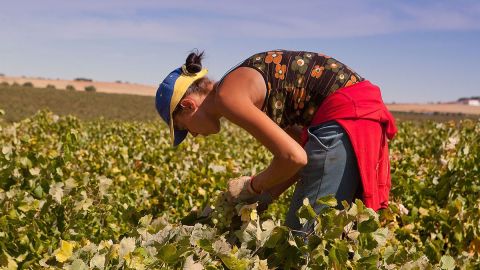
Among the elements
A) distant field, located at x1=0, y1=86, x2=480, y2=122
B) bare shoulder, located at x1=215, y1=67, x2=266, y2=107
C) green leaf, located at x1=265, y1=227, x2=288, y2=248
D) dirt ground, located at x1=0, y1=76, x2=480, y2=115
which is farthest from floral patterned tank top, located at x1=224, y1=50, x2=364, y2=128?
dirt ground, located at x1=0, y1=76, x2=480, y2=115

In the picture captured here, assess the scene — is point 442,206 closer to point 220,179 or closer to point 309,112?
point 220,179

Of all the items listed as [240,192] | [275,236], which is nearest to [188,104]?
[240,192]

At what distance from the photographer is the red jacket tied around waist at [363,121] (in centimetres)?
280

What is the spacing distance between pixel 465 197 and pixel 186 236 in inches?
146

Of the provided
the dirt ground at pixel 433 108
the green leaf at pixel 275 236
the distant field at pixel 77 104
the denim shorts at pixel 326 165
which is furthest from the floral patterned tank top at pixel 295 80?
the dirt ground at pixel 433 108

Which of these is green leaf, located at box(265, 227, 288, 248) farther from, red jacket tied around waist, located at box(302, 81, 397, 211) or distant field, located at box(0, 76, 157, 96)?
distant field, located at box(0, 76, 157, 96)

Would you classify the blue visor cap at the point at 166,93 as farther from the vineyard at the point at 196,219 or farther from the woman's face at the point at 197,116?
the vineyard at the point at 196,219

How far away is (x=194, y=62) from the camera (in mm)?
3043

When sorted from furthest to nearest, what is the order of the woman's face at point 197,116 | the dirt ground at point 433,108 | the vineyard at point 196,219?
the dirt ground at point 433,108
the woman's face at point 197,116
the vineyard at point 196,219

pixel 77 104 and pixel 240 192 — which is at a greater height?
pixel 240 192

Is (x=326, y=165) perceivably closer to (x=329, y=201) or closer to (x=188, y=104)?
(x=329, y=201)

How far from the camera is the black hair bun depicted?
298cm

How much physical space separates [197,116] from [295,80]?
499 mm

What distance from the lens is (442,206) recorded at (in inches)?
213
